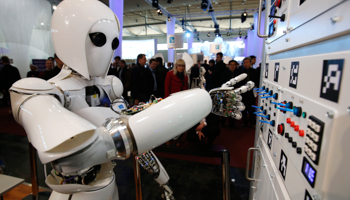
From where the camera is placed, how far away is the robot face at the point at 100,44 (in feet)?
3.64

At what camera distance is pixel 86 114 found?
115cm

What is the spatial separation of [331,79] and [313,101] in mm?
131

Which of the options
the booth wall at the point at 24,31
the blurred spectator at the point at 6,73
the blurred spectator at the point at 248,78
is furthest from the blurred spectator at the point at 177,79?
the booth wall at the point at 24,31

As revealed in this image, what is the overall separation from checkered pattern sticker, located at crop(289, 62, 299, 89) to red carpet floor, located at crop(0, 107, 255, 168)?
1.62 metres

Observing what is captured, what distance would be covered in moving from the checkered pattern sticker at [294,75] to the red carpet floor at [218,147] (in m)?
1.62

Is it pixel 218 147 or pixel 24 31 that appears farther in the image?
pixel 24 31

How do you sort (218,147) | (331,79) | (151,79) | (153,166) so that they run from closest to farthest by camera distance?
(331,79), (153,166), (218,147), (151,79)

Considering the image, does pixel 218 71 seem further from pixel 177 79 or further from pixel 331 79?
pixel 331 79

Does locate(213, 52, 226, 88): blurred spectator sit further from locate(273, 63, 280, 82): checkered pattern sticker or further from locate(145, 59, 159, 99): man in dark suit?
locate(273, 63, 280, 82): checkered pattern sticker

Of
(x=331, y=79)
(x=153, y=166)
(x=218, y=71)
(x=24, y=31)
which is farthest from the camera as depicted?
(x=24, y=31)

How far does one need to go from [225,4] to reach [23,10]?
10.3 metres

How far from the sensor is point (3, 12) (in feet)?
14.3

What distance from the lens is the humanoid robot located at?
0.71 metres

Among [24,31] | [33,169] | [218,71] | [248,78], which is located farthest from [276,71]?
[24,31]
